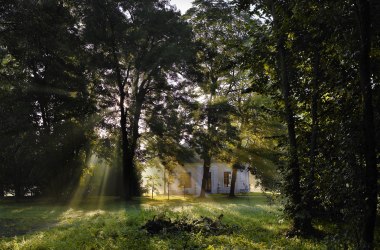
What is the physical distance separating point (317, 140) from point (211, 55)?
24.3 metres

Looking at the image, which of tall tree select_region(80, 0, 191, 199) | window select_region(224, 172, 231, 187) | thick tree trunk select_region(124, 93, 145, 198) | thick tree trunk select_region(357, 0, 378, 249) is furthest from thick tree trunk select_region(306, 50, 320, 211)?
window select_region(224, 172, 231, 187)

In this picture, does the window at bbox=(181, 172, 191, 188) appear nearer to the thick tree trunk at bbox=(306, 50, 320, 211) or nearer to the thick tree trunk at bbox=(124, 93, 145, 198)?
the thick tree trunk at bbox=(124, 93, 145, 198)

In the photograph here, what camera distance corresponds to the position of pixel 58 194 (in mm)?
29812

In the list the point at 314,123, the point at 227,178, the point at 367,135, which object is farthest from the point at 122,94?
the point at 367,135

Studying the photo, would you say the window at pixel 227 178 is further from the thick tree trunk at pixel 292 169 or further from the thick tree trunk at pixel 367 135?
the thick tree trunk at pixel 367 135

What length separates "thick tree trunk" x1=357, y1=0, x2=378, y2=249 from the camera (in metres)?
5.11

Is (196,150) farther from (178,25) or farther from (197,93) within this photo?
(178,25)

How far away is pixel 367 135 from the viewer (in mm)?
5098

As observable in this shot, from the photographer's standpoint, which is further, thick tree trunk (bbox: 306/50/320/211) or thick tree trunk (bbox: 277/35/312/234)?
thick tree trunk (bbox: 277/35/312/234)

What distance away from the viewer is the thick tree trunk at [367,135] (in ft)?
16.8

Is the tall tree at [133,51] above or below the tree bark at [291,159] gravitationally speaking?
above

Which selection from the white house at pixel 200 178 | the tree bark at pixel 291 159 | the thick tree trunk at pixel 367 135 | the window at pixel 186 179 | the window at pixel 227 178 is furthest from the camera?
the window at pixel 227 178

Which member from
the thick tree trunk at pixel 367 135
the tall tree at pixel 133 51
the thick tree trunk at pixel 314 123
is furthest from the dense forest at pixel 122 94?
the thick tree trunk at pixel 367 135

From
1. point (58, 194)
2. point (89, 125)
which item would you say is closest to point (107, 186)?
point (58, 194)
